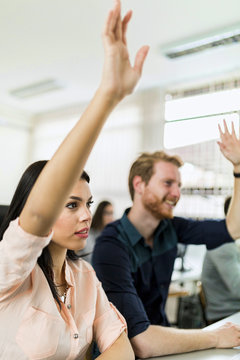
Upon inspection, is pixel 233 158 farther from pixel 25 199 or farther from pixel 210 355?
pixel 25 199

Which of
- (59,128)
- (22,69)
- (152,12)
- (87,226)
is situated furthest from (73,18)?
(59,128)

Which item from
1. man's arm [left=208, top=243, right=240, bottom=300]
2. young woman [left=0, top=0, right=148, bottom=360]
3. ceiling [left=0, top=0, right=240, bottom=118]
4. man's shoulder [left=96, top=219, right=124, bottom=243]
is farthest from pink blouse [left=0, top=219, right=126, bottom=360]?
ceiling [left=0, top=0, right=240, bottom=118]

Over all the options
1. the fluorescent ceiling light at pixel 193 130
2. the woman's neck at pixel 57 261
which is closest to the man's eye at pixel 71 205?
the woman's neck at pixel 57 261

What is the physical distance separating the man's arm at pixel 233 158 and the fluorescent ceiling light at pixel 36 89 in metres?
4.22

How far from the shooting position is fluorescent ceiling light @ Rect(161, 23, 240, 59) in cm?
366

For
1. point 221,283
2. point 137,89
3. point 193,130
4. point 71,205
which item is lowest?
point 221,283

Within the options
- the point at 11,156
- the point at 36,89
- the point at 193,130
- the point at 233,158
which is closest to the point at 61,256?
the point at 233,158

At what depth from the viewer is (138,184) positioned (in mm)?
1992

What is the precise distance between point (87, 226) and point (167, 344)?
0.54m

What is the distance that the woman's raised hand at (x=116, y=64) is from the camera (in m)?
0.75

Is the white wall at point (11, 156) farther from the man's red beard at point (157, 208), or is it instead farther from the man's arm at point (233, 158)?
the man's arm at point (233, 158)

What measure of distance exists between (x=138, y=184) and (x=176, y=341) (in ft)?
3.01

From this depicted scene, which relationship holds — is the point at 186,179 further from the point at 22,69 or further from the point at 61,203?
the point at 61,203

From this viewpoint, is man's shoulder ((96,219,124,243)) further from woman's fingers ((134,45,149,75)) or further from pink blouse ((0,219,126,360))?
woman's fingers ((134,45,149,75))
